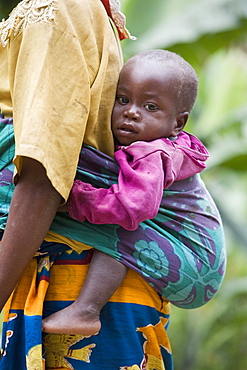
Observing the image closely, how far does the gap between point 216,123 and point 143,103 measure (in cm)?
518

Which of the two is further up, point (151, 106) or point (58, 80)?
point (58, 80)

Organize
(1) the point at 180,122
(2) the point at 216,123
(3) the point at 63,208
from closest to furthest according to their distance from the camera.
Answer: (3) the point at 63,208 < (1) the point at 180,122 < (2) the point at 216,123

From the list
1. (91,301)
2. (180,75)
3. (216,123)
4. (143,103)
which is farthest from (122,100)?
(216,123)

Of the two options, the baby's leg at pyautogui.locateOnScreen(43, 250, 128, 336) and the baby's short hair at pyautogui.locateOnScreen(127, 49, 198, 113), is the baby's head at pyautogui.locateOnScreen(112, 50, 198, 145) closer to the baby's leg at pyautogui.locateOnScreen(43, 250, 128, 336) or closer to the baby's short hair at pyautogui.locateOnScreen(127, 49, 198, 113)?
the baby's short hair at pyautogui.locateOnScreen(127, 49, 198, 113)

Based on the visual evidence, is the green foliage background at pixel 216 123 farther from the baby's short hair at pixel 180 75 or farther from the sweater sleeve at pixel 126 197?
the sweater sleeve at pixel 126 197

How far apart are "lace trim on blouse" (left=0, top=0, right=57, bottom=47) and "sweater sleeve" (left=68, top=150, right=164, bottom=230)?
0.49m

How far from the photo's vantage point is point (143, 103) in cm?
188

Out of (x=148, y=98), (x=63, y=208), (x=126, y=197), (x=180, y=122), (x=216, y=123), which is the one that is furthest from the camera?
(x=216, y=123)

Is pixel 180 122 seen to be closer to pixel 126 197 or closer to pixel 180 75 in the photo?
pixel 180 75

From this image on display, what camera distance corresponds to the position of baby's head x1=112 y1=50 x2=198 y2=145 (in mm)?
1852

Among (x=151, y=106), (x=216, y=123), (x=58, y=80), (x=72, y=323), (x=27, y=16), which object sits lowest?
(x=216, y=123)

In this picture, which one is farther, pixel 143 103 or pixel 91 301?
pixel 143 103

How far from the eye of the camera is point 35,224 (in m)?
1.62

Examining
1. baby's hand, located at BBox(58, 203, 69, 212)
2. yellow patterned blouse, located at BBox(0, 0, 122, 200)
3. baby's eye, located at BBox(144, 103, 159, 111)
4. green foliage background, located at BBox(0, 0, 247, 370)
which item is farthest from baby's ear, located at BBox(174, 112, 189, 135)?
green foliage background, located at BBox(0, 0, 247, 370)
